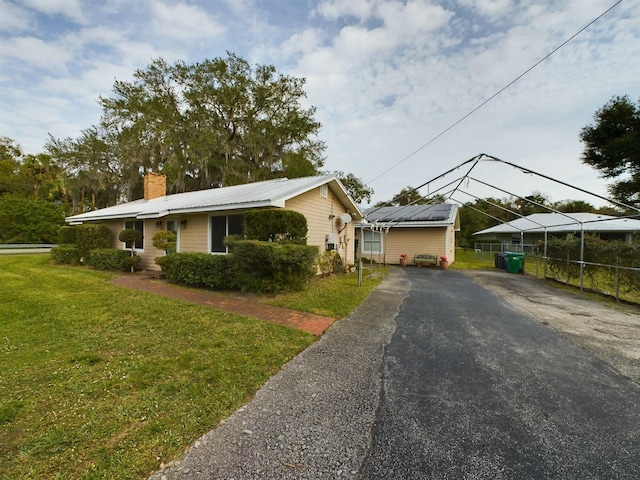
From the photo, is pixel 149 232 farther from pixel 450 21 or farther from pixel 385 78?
pixel 450 21

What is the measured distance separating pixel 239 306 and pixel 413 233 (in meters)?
12.9

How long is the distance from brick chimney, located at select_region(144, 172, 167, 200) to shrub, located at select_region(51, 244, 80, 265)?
4347 mm

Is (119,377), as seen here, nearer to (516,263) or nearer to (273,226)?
(273,226)

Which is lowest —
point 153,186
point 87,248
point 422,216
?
point 87,248

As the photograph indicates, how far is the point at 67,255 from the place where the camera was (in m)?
12.2

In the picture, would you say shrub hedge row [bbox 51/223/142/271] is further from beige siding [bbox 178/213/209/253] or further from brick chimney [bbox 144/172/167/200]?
brick chimney [bbox 144/172/167/200]

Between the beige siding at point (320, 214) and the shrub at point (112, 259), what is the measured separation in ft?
23.2

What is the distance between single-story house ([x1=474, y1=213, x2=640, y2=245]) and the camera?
18719 mm

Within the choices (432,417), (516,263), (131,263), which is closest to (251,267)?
(432,417)

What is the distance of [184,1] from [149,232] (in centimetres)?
864

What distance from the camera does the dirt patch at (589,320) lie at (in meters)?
3.80

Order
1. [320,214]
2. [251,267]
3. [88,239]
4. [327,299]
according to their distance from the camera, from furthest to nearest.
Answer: [88,239]
[320,214]
[251,267]
[327,299]

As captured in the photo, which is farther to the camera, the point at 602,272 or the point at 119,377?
the point at 602,272

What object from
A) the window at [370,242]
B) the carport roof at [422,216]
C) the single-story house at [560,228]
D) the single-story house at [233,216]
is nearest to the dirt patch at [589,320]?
the single-story house at [233,216]
